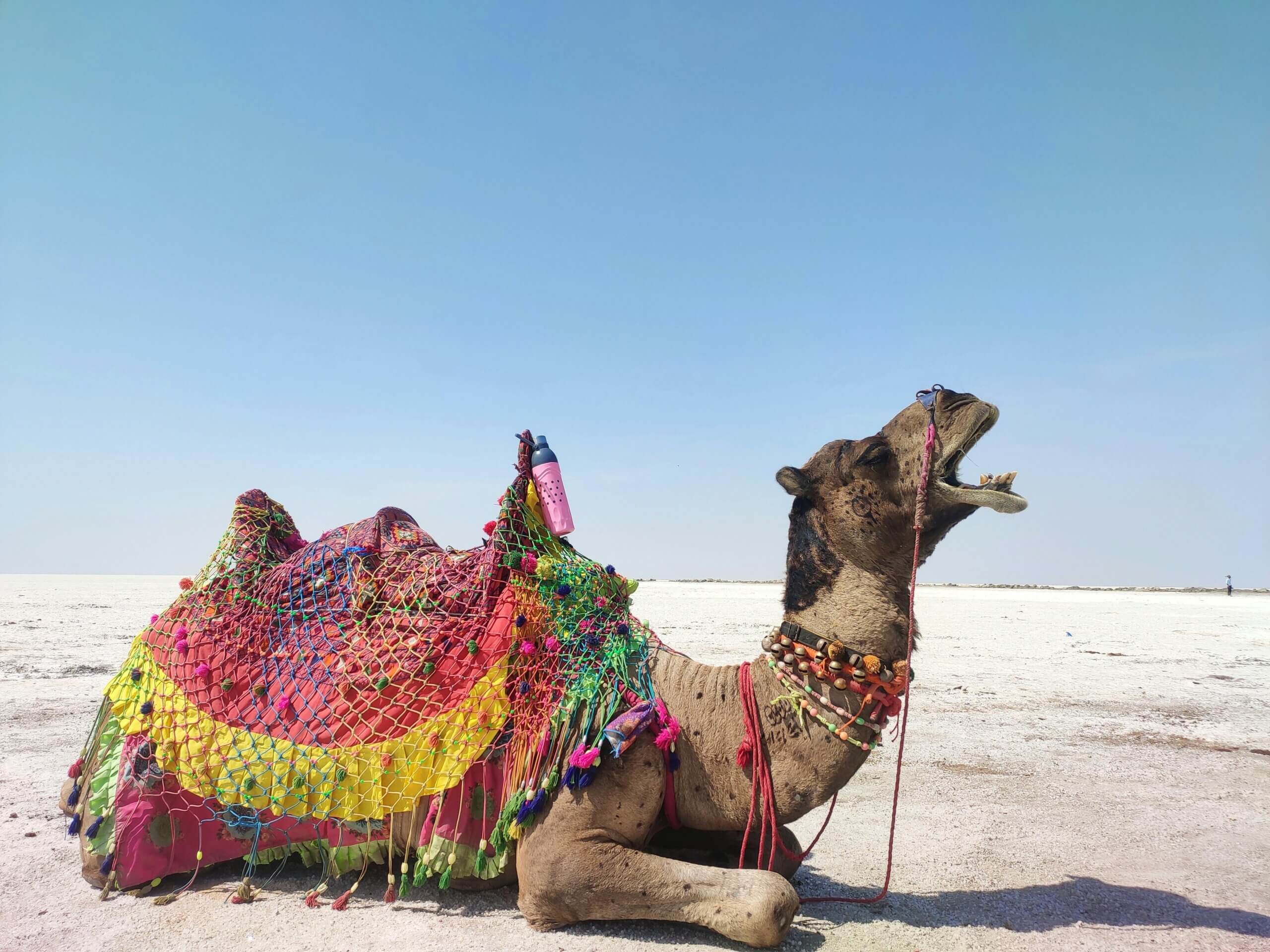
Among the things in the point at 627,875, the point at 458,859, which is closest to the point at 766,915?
the point at 627,875

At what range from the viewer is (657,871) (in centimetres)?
359

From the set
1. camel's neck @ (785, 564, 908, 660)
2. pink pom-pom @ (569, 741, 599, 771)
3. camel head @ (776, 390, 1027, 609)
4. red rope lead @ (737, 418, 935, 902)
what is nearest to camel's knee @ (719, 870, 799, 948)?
red rope lead @ (737, 418, 935, 902)

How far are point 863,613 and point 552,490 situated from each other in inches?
67.1

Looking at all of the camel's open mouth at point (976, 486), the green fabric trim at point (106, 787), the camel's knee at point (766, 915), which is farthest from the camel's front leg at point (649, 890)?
the green fabric trim at point (106, 787)

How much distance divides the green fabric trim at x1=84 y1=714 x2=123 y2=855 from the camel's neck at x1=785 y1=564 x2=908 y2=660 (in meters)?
3.82

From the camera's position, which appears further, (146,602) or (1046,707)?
(146,602)

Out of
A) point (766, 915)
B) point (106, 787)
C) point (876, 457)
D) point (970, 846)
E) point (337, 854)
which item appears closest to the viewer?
point (766, 915)

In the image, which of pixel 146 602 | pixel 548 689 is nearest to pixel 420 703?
pixel 548 689

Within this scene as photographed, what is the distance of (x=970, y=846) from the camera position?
207 inches

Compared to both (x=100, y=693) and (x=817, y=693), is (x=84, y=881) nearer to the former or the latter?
(x=817, y=693)

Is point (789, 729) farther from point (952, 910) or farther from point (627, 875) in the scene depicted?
point (952, 910)

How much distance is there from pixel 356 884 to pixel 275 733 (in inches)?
34.3

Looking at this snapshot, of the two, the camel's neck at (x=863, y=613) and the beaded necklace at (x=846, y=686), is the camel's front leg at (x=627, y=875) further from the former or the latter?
the camel's neck at (x=863, y=613)

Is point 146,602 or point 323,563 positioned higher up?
point 323,563
